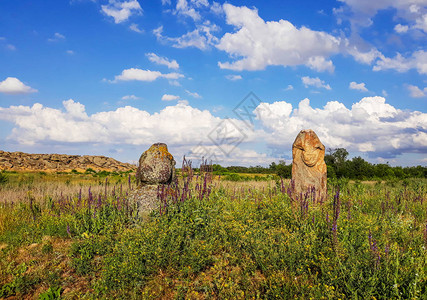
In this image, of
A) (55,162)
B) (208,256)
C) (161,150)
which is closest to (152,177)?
(161,150)

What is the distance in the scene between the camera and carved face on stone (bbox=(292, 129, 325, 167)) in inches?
441

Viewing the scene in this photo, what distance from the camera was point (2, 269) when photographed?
6.18 m

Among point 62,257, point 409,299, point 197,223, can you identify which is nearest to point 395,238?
point 409,299

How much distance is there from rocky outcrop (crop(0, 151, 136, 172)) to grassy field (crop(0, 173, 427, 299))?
2395 cm

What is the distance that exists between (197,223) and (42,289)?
10.9 ft

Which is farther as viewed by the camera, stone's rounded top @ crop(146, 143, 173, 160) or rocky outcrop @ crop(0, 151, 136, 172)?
rocky outcrop @ crop(0, 151, 136, 172)

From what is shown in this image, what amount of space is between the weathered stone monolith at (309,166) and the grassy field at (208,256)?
3135 mm

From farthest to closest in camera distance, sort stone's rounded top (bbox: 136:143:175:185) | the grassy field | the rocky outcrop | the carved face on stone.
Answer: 1. the rocky outcrop
2. the carved face on stone
3. stone's rounded top (bbox: 136:143:175:185)
4. the grassy field

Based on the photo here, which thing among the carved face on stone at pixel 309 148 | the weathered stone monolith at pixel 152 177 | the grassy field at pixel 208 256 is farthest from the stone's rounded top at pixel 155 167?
the carved face on stone at pixel 309 148

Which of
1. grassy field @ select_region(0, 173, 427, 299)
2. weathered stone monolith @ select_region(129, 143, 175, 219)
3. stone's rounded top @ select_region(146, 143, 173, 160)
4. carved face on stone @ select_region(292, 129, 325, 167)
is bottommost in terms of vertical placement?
grassy field @ select_region(0, 173, 427, 299)

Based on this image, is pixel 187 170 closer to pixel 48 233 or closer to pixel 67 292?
pixel 48 233

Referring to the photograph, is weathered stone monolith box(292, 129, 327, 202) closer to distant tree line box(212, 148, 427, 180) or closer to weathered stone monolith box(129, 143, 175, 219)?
weathered stone monolith box(129, 143, 175, 219)

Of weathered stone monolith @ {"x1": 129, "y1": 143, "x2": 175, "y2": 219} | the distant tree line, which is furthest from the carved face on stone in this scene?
the distant tree line

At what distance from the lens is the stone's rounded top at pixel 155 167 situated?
26.6ft
